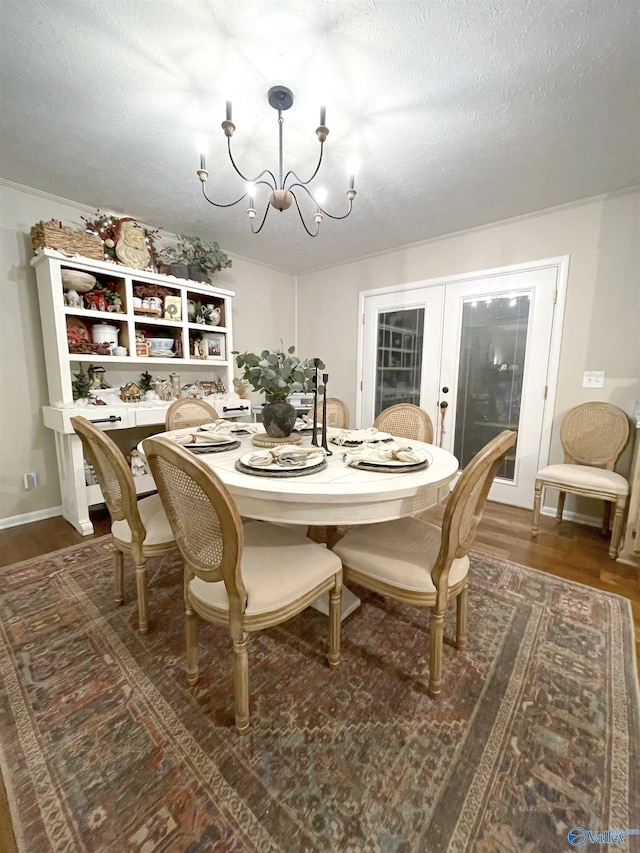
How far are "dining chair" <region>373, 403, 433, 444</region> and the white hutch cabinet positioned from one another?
1685 millimetres

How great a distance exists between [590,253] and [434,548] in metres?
2.68

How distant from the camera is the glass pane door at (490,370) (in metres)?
2.94

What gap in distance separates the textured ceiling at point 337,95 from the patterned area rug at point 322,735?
2.48 meters

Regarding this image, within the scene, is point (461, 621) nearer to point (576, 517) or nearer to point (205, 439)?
point (205, 439)

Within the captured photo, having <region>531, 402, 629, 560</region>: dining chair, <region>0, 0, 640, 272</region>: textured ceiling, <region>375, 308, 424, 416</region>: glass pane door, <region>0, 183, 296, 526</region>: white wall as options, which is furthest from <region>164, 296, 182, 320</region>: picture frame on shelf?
<region>531, 402, 629, 560</region>: dining chair

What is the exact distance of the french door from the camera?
2822 millimetres

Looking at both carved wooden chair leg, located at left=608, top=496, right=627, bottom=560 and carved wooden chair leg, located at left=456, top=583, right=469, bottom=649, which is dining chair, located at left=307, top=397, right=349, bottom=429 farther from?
carved wooden chair leg, located at left=608, top=496, right=627, bottom=560

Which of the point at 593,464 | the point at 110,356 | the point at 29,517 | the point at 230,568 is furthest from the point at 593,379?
the point at 29,517

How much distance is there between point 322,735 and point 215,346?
315 centimetres

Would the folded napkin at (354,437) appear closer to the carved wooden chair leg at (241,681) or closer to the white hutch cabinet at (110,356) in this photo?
the carved wooden chair leg at (241,681)

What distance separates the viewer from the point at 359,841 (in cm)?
84

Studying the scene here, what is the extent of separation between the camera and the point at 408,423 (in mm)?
2299

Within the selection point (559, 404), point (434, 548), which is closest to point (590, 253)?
point (559, 404)

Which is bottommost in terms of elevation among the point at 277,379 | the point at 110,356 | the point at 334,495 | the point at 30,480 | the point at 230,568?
the point at 30,480
